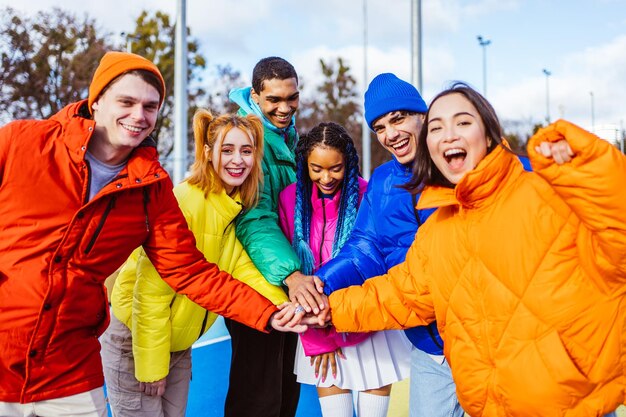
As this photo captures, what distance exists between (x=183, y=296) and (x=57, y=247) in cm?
99

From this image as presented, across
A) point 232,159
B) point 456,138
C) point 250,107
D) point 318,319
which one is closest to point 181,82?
point 250,107

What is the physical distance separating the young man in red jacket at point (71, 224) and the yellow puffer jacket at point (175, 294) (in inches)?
18.7

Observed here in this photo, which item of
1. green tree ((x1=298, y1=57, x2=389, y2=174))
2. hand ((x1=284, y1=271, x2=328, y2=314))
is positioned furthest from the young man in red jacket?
green tree ((x1=298, y1=57, x2=389, y2=174))

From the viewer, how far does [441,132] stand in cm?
242

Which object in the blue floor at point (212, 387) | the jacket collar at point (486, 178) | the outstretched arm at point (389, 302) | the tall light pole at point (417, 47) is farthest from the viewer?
the tall light pole at point (417, 47)

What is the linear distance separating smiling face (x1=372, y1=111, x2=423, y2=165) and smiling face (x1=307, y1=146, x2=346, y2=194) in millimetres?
328

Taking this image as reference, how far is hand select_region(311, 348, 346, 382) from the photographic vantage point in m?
3.29

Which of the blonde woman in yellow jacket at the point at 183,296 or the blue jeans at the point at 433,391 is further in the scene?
the blonde woman in yellow jacket at the point at 183,296

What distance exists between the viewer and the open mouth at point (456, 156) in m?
2.37

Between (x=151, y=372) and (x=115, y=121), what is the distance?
4.40 feet

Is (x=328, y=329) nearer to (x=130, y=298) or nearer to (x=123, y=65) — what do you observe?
(x=130, y=298)

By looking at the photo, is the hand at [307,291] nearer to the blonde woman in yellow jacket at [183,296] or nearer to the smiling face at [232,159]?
the blonde woman in yellow jacket at [183,296]

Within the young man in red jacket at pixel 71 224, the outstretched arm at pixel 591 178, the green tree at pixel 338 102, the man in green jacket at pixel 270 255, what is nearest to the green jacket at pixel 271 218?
the man in green jacket at pixel 270 255

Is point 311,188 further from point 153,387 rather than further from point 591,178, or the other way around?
point 591,178
